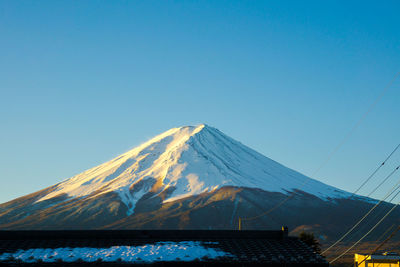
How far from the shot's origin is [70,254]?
37.0 metres

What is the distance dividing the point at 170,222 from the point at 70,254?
157 metres

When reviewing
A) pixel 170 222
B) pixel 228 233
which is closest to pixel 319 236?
pixel 170 222

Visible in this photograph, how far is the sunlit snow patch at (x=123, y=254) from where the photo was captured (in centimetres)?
3634

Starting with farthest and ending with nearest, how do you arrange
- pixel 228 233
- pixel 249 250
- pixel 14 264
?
pixel 228 233 < pixel 249 250 < pixel 14 264

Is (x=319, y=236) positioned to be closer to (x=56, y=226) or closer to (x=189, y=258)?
(x=56, y=226)

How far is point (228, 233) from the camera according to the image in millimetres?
41062

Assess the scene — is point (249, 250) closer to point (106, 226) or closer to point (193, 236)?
point (193, 236)

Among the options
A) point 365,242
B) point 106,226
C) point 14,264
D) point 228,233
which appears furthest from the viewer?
point 106,226

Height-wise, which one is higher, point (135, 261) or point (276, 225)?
point (135, 261)

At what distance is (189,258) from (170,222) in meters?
157

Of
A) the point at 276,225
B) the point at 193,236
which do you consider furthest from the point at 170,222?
the point at 193,236

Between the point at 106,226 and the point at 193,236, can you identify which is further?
the point at 106,226

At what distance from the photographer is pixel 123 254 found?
37188mm

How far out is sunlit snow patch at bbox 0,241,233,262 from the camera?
36.3 meters
